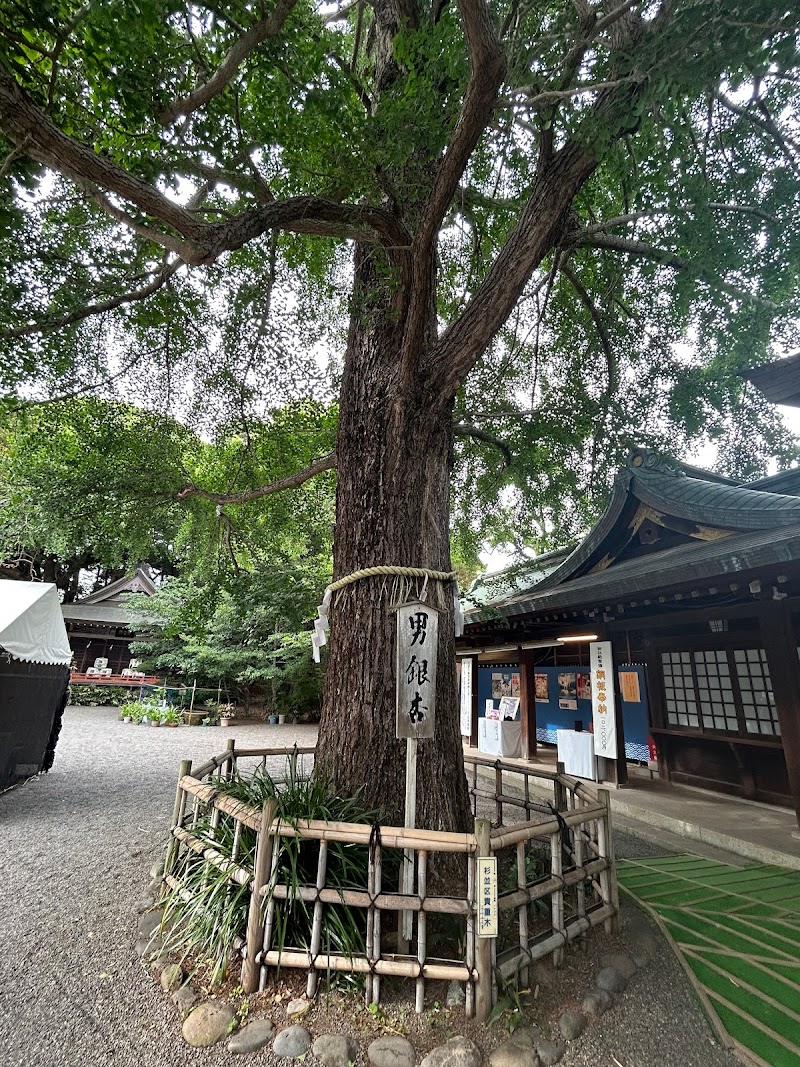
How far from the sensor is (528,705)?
9.53 m

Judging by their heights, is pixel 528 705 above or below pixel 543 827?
above

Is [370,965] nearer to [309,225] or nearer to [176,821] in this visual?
[176,821]

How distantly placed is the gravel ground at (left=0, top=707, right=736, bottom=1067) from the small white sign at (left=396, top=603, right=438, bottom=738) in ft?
4.43

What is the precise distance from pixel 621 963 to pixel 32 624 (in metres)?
6.87

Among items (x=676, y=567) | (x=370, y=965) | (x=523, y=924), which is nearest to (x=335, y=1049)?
(x=370, y=965)

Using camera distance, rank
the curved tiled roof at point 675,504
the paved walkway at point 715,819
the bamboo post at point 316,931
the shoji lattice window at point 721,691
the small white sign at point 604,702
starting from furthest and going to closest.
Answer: the small white sign at point 604,702 < the shoji lattice window at point 721,691 < the curved tiled roof at point 675,504 < the paved walkway at point 715,819 < the bamboo post at point 316,931

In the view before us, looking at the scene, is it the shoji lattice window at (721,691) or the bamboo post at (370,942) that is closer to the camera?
the bamboo post at (370,942)

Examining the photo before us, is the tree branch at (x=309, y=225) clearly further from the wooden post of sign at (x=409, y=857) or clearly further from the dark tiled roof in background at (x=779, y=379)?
the dark tiled roof in background at (x=779, y=379)

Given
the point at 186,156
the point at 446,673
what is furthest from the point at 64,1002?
the point at 186,156

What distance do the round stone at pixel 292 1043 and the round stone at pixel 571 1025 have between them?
1.15m

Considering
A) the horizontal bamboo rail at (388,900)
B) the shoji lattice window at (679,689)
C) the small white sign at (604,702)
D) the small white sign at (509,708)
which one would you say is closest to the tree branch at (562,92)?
the horizontal bamboo rail at (388,900)

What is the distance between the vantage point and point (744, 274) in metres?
4.46

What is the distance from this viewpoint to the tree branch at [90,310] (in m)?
4.24

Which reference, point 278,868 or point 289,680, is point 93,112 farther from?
point 289,680
